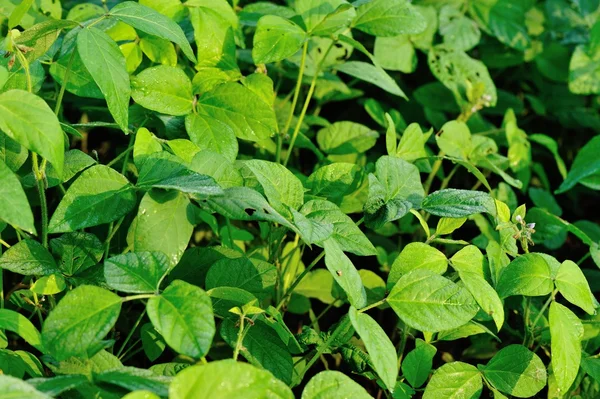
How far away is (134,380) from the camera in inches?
34.9

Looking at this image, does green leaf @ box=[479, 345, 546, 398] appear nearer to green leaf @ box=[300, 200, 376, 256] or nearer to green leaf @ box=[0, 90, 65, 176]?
green leaf @ box=[300, 200, 376, 256]

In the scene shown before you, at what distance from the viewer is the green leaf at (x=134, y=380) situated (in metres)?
0.87

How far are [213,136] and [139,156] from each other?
0.20 m

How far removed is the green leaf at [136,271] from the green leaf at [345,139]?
2.72 ft

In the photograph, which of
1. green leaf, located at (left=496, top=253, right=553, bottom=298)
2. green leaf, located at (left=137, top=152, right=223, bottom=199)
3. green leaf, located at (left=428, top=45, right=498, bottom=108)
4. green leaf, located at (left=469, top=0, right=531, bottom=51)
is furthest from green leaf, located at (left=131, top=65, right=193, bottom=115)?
green leaf, located at (left=469, top=0, right=531, bottom=51)

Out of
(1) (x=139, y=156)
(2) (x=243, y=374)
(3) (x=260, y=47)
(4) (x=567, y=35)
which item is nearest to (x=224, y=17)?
(3) (x=260, y=47)

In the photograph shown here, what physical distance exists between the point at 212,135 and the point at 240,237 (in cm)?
29

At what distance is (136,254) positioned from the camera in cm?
101

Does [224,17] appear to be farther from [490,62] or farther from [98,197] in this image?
[490,62]

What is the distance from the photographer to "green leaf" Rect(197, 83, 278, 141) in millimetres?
1387

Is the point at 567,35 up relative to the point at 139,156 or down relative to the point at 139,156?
down

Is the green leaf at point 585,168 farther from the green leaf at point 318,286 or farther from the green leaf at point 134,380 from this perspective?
the green leaf at point 134,380

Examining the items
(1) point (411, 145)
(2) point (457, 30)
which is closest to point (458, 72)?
(2) point (457, 30)

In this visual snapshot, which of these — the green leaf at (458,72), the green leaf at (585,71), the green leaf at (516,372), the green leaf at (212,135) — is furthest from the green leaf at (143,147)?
the green leaf at (585,71)
